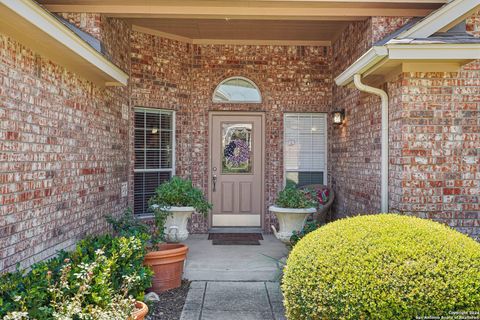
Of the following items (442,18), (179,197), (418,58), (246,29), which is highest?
(246,29)

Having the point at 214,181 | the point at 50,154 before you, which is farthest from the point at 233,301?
the point at 214,181

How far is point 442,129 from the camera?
180 inches

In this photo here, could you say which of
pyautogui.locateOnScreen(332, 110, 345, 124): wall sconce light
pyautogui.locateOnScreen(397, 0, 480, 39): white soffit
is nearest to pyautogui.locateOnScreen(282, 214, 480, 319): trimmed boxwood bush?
pyautogui.locateOnScreen(397, 0, 480, 39): white soffit

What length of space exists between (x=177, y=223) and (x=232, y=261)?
0.87 metres

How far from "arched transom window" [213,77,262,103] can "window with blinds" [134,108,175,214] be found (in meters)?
0.93

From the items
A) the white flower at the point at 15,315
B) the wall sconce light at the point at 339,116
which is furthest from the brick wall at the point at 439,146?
the white flower at the point at 15,315

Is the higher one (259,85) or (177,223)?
(259,85)

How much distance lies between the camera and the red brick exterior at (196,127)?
371 centimetres

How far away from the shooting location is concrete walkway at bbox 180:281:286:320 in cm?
384

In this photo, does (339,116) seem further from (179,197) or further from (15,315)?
(15,315)

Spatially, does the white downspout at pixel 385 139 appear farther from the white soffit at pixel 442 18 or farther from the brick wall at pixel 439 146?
the white soffit at pixel 442 18

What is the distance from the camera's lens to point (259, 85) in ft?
25.0

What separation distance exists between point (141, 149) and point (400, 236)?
485 cm

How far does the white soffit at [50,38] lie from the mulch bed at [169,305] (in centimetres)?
248
